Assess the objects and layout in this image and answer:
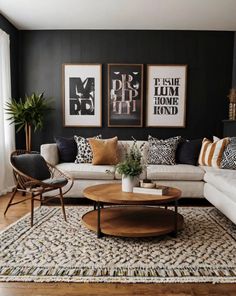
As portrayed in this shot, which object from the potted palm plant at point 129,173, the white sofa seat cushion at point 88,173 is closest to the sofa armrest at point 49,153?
the white sofa seat cushion at point 88,173

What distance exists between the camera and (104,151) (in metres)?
4.66

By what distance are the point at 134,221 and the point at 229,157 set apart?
1832mm

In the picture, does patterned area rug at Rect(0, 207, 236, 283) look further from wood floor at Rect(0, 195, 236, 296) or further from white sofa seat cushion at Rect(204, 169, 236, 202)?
white sofa seat cushion at Rect(204, 169, 236, 202)

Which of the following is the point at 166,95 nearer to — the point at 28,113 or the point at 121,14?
the point at 121,14

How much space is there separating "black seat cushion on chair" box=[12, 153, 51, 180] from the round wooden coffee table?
946 millimetres

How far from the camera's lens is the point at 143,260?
254 cm

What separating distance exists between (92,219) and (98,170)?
116 centimetres

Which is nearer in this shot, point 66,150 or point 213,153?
point 213,153

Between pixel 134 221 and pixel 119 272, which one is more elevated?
pixel 134 221

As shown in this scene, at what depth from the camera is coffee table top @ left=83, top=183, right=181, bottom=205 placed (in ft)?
9.37

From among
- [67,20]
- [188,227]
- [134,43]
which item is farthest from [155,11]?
[188,227]

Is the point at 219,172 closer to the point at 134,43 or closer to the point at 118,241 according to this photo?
the point at 118,241

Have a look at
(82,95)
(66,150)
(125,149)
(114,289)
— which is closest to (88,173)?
(66,150)

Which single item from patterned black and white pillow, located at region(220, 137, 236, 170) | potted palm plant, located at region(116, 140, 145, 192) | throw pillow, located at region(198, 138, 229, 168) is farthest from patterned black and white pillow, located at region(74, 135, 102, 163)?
patterned black and white pillow, located at region(220, 137, 236, 170)
